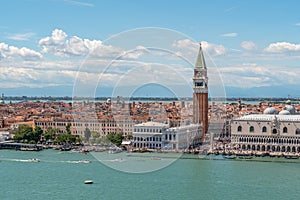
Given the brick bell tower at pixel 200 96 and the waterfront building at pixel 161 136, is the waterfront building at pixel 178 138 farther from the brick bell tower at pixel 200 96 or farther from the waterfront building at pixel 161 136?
the brick bell tower at pixel 200 96

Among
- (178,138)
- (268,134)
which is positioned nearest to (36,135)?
(178,138)

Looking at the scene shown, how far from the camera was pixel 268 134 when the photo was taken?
12953mm

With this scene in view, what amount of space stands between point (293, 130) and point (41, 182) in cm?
662

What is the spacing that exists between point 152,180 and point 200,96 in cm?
582

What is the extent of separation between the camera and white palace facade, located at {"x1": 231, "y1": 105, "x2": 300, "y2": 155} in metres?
12.8

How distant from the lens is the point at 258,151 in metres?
12.8

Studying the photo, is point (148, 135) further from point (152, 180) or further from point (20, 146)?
point (152, 180)

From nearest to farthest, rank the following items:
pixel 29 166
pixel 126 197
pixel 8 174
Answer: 1. pixel 126 197
2. pixel 8 174
3. pixel 29 166

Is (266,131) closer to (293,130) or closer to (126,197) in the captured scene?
(293,130)

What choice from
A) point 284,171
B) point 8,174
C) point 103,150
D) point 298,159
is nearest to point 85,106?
point 103,150

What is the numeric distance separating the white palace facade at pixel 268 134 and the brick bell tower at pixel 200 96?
99 centimetres

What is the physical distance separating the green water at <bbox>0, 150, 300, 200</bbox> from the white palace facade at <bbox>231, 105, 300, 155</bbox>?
2.02 meters

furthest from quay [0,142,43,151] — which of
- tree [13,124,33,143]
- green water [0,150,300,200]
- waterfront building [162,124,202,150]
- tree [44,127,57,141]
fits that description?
waterfront building [162,124,202,150]

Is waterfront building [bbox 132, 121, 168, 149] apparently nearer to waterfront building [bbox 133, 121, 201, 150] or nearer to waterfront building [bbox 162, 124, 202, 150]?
waterfront building [bbox 133, 121, 201, 150]
